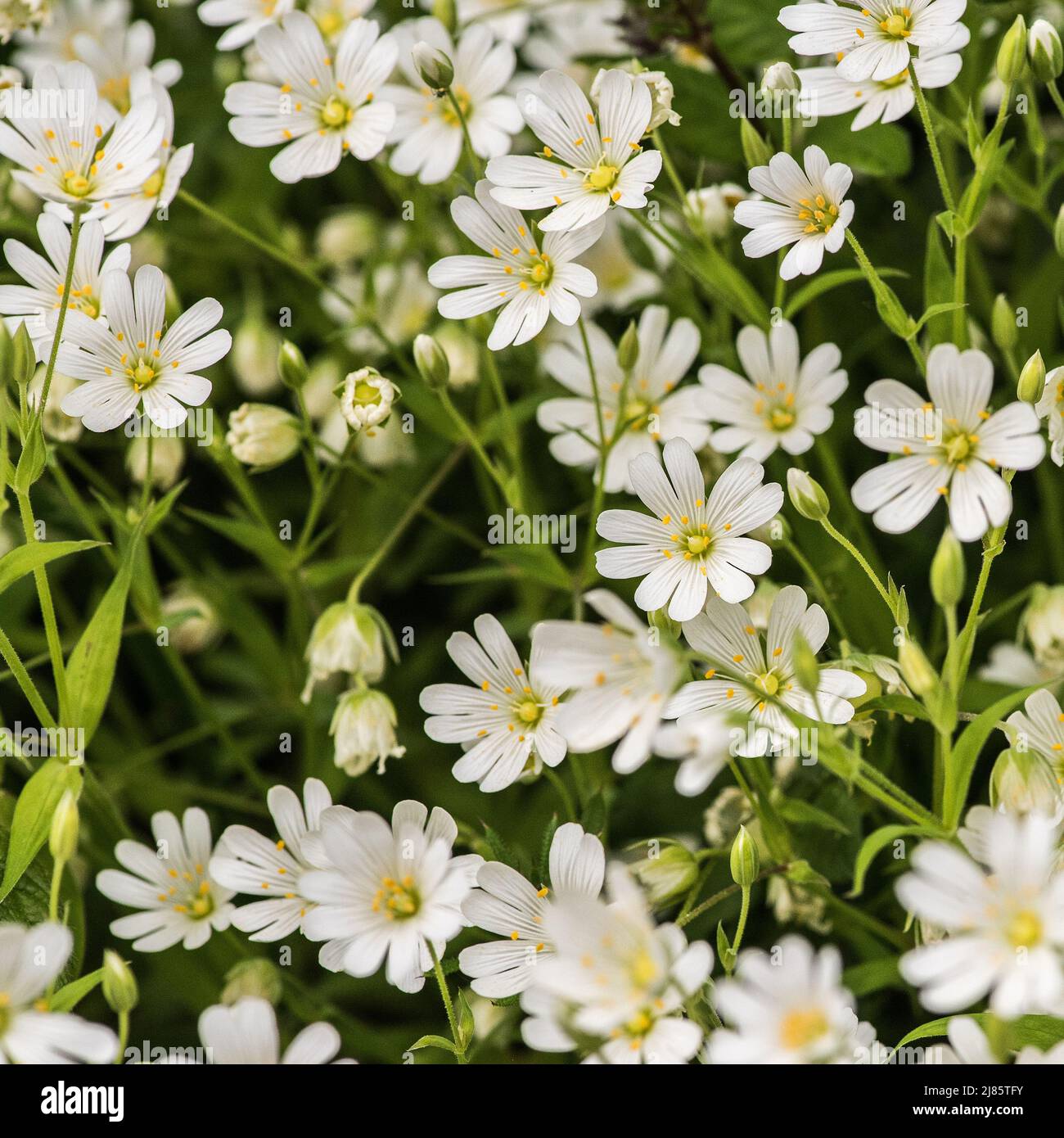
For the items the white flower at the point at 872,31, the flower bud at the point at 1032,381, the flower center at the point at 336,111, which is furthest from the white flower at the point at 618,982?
the flower center at the point at 336,111

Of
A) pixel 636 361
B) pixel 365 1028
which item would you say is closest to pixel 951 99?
pixel 636 361

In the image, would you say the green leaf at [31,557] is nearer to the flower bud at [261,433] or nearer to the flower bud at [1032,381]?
the flower bud at [261,433]

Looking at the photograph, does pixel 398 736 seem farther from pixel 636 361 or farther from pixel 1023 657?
pixel 1023 657

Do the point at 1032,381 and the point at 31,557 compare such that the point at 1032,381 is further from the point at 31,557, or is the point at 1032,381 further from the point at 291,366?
the point at 31,557

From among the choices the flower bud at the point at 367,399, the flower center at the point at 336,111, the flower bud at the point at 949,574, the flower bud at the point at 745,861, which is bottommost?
the flower bud at the point at 745,861

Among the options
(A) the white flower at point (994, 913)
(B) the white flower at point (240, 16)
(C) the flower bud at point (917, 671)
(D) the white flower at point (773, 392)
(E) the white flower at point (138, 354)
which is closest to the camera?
(A) the white flower at point (994, 913)

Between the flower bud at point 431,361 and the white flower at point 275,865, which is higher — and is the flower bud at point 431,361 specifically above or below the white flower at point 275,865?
above

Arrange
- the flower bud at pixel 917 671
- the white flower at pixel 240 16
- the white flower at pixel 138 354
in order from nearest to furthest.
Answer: the flower bud at pixel 917 671 → the white flower at pixel 138 354 → the white flower at pixel 240 16
